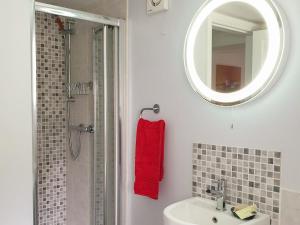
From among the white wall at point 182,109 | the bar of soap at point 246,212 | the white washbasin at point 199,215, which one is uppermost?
the white wall at point 182,109

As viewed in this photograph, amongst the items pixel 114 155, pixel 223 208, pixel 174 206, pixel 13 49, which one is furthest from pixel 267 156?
pixel 13 49

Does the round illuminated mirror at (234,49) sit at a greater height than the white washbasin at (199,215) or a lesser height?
greater

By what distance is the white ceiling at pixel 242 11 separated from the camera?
149cm

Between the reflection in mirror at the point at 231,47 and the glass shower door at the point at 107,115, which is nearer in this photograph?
the reflection in mirror at the point at 231,47

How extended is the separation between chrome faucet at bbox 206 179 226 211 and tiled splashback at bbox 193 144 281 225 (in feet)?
0.11

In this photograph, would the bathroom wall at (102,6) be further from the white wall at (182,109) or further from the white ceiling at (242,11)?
the white ceiling at (242,11)

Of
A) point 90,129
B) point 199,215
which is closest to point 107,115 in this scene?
point 90,129

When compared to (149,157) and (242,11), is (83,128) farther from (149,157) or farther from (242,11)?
(242,11)

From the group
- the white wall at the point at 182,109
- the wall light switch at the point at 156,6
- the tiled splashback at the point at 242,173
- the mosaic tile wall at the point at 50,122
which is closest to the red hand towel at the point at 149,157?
the white wall at the point at 182,109

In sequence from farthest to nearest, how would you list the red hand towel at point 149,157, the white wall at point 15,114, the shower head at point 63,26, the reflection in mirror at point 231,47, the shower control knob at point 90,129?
the shower head at point 63,26
the shower control knob at point 90,129
the red hand towel at point 149,157
the white wall at point 15,114
the reflection in mirror at point 231,47

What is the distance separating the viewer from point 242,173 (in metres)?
1.56

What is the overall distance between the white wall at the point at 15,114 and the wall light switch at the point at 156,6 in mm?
724

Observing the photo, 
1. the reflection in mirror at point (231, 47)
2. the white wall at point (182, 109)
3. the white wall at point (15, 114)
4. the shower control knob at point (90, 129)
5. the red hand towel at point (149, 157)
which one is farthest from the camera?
the shower control knob at point (90, 129)

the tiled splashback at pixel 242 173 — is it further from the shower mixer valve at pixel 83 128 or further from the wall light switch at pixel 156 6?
the shower mixer valve at pixel 83 128
